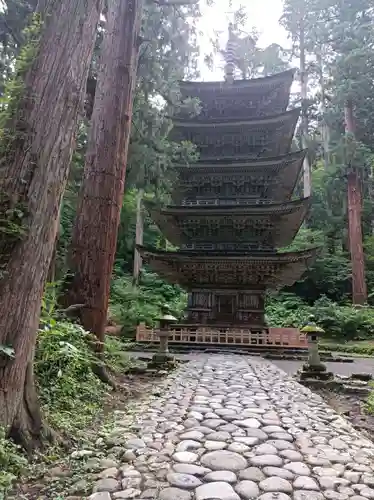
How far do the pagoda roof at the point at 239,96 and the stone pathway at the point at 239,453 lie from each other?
14.7 m

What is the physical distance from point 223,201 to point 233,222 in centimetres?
107

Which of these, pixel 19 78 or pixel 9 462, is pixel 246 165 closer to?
pixel 19 78

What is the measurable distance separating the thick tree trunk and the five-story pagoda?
40.0ft

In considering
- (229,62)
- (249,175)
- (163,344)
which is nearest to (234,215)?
(249,175)

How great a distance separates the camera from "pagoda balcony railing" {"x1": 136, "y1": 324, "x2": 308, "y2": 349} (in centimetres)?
1350

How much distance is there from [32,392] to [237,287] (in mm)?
13381

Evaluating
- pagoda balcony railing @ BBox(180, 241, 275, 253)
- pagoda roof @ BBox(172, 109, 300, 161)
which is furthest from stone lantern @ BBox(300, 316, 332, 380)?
pagoda roof @ BBox(172, 109, 300, 161)

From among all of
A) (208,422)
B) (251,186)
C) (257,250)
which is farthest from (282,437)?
(251,186)

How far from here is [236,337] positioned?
14.0m

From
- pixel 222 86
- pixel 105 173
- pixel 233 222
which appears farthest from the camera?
pixel 222 86

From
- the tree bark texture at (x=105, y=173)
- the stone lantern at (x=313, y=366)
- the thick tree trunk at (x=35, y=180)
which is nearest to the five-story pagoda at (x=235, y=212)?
the stone lantern at (x=313, y=366)

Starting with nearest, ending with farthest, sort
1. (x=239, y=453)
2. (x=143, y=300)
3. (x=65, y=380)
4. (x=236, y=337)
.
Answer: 1. (x=239, y=453)
2. (x=65, y=380)
3. (x=236, y=337)
4. (x=143, y=300)

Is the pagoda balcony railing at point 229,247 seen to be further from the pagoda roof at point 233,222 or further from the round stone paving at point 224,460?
the round stone paving at point 224,460

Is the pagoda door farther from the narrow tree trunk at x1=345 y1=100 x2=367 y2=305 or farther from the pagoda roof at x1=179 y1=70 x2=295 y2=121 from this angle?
the pagoda roof at x1=179 y1=70 x2=295 y2=121
